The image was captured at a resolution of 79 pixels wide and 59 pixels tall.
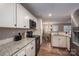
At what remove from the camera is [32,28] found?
12.2ft

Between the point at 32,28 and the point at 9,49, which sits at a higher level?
the point at 32,28

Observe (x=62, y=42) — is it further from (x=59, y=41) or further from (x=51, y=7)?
(x=51, y=7)

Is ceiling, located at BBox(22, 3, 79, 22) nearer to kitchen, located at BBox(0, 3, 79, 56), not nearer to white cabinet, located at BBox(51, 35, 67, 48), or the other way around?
kitchen, located at BBox(0, 3, 79, 56)

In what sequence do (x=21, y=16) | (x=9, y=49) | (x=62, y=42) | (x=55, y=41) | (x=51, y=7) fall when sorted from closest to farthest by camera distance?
(x=9, y=49)
(x=21, y=16)
(x=51, y=7)
(x=62, y=42)
(x=55, y=41)

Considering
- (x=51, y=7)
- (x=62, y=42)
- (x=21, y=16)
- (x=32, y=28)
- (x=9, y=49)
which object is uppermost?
(x=51, y=7)

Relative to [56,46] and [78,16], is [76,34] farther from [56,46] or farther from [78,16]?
[56,46]

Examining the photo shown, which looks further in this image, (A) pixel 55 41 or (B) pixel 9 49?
(A) pixel 55 41

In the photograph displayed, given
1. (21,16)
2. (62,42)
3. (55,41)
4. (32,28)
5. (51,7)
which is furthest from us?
(55,41)

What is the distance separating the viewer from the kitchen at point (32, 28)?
1576mm

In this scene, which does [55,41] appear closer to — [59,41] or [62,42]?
[59,41]

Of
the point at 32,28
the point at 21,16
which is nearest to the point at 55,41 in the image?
the point at 32,28

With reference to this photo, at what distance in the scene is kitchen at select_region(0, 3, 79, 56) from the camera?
5.17 ft

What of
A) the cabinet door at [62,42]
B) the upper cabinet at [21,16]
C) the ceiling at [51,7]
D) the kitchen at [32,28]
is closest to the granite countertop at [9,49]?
the kitchen at [32,28]

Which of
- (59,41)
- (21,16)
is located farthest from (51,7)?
(59,41)
